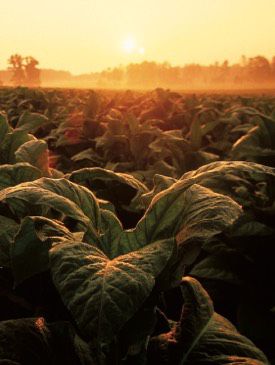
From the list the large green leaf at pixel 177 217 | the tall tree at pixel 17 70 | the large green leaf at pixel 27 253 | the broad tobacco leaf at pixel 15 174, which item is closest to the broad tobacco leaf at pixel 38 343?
the large green leaf at pixel 27 253

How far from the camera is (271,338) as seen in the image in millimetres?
2492

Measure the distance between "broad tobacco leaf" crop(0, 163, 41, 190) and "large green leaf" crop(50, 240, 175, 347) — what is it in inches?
25.5

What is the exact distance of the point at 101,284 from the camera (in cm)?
88

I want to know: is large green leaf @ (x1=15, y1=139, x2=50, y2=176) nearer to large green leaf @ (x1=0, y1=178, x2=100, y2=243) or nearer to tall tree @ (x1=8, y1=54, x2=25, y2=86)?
large green leaf @ (x1=0, y1=178, x2=100, y2=243)

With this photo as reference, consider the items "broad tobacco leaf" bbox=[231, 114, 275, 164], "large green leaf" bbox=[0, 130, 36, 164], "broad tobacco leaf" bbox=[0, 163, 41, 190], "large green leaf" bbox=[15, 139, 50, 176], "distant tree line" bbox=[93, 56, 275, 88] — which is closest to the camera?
"broad tobacco leaf" bbox=[0, 163, 41, 190]

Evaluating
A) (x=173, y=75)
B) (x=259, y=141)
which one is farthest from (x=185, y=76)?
(x=259, y=141)

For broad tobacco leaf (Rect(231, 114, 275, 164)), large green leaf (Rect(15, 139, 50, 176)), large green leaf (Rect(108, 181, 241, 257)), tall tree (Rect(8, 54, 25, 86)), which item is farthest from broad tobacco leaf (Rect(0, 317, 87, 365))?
tall tree (Rect(8, 54, 25, 86))

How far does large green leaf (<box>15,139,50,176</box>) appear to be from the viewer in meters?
1.84

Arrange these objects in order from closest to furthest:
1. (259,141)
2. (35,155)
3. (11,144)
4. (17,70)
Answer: (35,155) → (11,144) → (259,141) → (17,70)

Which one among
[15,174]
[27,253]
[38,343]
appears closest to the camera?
[38,343]

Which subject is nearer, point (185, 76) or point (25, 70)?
point (25, 70)

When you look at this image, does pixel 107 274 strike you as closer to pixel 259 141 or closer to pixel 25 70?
pixel 259 141

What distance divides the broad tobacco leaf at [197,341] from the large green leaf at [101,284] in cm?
24

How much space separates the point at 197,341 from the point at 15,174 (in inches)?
32.0
